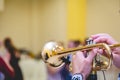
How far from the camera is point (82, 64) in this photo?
2.76 feet

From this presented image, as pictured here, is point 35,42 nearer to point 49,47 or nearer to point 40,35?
point 40,35

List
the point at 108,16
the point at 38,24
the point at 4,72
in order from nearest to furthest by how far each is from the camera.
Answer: the point at 108,16
the point at 4,72
the point at 38,24

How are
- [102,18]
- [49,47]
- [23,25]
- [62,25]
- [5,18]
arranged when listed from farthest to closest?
[23,25] → [5,18] → [62,25] → [102,18] → [49,47]

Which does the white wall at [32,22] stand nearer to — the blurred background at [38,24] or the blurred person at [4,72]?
the blurred background at [38,24]

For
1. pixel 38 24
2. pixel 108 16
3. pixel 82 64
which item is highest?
pixel 108 16

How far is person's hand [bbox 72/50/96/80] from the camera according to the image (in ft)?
2.75

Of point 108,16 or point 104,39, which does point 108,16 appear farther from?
point 104,39

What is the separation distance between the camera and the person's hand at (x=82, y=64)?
2.75 ft

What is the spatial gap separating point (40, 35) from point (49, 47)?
4548 mm

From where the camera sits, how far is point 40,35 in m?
5.44

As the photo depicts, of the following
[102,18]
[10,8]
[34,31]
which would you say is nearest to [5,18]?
[10,8]

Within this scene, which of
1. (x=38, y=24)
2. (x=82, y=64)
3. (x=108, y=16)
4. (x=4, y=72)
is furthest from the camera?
(x=38, y=24)

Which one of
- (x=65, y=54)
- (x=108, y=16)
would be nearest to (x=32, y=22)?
(x=108, y=16)

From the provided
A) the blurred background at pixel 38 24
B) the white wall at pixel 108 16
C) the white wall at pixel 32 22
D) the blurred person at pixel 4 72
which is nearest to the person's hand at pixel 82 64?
the white wall at pixel 108 16
